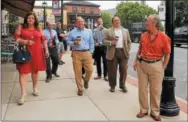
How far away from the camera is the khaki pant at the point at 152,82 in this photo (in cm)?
520

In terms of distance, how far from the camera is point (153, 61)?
5.20 m

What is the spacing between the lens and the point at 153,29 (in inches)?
204

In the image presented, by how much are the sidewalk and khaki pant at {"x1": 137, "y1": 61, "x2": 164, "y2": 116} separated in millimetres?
246

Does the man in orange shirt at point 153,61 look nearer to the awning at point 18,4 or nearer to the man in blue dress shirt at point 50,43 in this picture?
the man in blue dress shirt at point 50,43

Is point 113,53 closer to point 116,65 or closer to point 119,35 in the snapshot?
point 116,65

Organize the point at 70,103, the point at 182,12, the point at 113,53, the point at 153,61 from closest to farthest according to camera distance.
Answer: the point at 153,61
the point at 70,103
the point at 113,53
the point at 182,12

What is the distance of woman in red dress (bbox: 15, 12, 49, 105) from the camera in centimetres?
Answer: 628

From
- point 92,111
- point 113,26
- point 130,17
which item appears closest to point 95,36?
point 113,26

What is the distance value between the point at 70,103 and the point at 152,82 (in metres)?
1.87

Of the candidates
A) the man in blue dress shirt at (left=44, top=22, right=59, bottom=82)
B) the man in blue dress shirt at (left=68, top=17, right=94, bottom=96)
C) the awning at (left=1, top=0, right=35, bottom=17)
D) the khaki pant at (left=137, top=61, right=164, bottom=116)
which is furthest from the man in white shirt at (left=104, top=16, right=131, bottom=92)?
the awning at (left=1, top=0, right=35, bottom=17)

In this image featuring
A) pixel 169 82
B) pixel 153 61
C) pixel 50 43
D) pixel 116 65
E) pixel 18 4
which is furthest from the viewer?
pixel 18 4

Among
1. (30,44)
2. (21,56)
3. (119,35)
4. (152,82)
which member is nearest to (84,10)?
(119,35)

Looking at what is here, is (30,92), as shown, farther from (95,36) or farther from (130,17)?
(130,17)

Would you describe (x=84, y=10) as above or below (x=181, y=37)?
above
